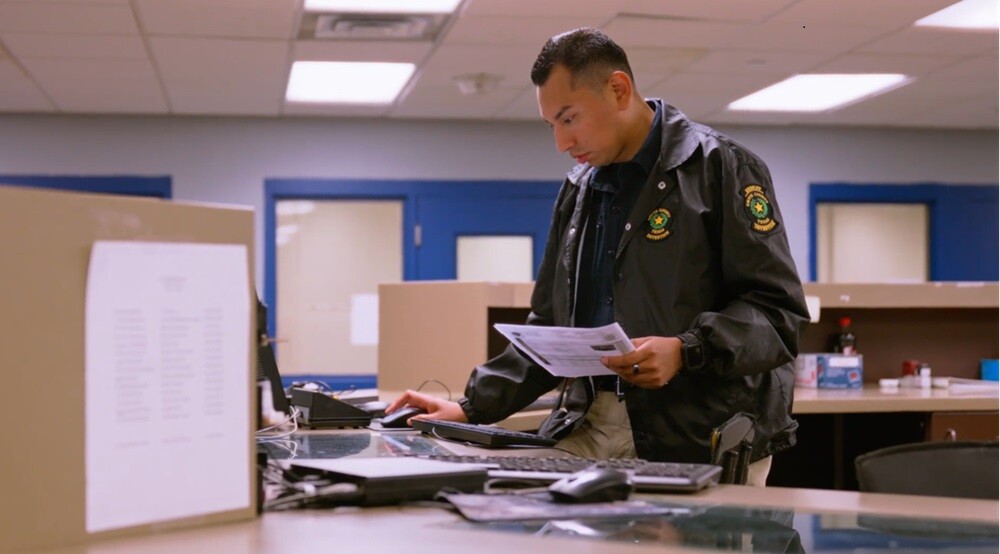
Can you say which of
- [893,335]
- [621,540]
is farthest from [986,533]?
[893,335]

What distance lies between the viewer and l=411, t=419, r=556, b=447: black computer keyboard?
173 cm

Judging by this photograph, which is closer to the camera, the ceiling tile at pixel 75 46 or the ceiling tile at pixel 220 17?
the ceiling tile at pixel 220 17

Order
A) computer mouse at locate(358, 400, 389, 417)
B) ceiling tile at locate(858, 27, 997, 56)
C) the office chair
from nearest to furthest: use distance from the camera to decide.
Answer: the office chair → computer mouse at locate(358, 400, 389, 417) → ceiling tile at locate(858, 27, 997, 56)

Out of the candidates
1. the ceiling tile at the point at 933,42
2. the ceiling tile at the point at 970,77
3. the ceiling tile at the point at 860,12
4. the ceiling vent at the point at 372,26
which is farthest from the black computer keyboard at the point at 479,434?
the ceiling tile at the point at 970,77

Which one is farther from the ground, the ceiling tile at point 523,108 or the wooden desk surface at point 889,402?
the ceiling tile at point 523,108

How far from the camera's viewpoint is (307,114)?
6.62 metres

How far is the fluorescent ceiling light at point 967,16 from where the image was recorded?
427 centimetres

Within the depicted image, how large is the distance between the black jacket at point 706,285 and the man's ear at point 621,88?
130mm

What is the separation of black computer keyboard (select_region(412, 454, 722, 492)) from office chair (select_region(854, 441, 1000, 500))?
0.81 feet

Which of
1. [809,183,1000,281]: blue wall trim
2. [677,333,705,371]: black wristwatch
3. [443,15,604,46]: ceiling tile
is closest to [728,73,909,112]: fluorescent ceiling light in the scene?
[809,183,1000,281]: blue wall trim

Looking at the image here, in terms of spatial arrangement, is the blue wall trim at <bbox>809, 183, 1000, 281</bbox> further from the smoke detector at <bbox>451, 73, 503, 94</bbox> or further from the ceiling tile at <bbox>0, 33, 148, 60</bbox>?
the ceiling tile at <bbox>0, 33, 148, 60</bbox>

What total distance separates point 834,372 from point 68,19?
10.6 ft

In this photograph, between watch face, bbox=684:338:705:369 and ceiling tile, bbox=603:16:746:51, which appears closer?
watch face, bbox=684:338:705:369

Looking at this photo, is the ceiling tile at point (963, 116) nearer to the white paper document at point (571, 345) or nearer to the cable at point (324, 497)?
the white paper document at point (571, 345)
